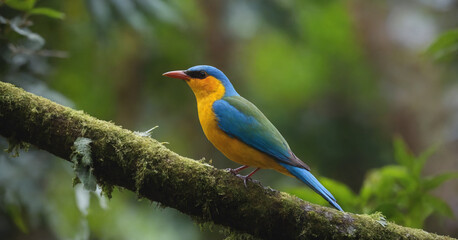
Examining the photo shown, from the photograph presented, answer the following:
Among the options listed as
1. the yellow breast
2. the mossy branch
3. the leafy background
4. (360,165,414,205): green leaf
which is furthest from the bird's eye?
(360,165,414,205): green leaf

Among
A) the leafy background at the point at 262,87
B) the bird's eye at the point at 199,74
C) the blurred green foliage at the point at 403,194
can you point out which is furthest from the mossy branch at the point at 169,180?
the bird's eye at the point at 199,74

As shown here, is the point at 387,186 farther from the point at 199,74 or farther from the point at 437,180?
the point at 199,74

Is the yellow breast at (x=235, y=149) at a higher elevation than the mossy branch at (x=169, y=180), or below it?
higher

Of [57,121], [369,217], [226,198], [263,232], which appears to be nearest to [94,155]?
[57,121]

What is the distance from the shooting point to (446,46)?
3.94 m

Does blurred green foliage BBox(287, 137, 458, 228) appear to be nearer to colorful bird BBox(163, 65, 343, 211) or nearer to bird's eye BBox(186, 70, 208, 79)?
colorful bird BBox(163, 65, 343, 211)

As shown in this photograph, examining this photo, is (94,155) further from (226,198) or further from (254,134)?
(254,134)

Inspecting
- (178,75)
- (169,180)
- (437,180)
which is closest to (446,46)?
(437,180)

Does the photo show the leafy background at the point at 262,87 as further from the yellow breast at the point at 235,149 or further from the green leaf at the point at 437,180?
the yellow breast at the point at 235,149

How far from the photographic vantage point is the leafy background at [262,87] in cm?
451

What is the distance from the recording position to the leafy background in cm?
451

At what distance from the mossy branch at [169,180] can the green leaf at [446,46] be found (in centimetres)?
167

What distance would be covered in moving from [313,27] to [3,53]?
270 inches

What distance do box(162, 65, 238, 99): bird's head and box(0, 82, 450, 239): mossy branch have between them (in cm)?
127
